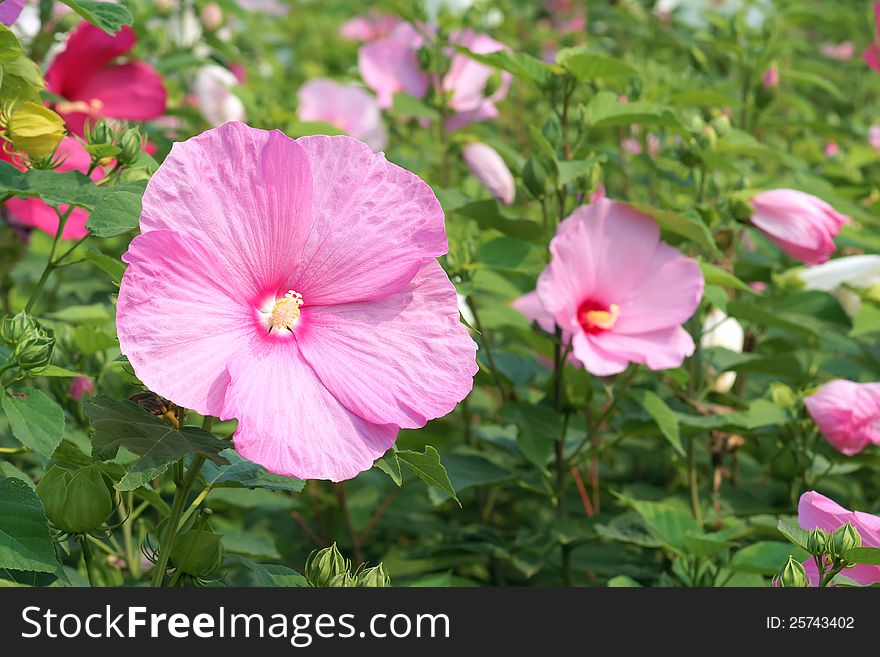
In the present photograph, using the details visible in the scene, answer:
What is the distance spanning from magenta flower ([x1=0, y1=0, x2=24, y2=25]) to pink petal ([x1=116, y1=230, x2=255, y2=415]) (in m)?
0.39

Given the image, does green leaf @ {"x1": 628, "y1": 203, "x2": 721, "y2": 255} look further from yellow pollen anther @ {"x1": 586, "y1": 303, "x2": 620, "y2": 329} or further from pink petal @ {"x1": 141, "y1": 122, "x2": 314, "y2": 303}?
pink petal @ {"x1": 141, "y1": 122, "x2": 314, "y2": 303}

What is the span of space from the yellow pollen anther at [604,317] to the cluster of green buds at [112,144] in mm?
629

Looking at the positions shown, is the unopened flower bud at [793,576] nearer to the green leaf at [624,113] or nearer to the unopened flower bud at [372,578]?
the unopened flower bud at [372,578]

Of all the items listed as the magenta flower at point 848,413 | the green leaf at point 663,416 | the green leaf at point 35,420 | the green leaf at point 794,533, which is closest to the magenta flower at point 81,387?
the green leaf at point 35,420

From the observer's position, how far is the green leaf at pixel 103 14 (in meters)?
0.99

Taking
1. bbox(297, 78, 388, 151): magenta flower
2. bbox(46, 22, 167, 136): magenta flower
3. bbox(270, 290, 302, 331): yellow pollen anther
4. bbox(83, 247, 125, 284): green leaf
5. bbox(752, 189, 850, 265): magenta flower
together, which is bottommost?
bbox(270, 290, 302, 331): yellow pollen anther

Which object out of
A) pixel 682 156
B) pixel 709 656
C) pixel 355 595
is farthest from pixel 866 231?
pixel 355 595

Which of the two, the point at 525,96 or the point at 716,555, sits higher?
the point at 525,96

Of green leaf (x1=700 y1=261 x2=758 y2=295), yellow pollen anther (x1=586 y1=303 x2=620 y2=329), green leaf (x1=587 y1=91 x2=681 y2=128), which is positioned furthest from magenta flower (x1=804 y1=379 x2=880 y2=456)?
green leaf (x1=587 y1=91 x2=681 y2=128)

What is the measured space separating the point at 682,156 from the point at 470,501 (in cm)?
75

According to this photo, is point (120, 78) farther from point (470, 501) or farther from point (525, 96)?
point (525, 96)

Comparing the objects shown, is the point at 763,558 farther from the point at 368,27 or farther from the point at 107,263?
the point at 368,27

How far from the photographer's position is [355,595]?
0.85 m

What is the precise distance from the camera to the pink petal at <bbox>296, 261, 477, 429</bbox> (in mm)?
884
